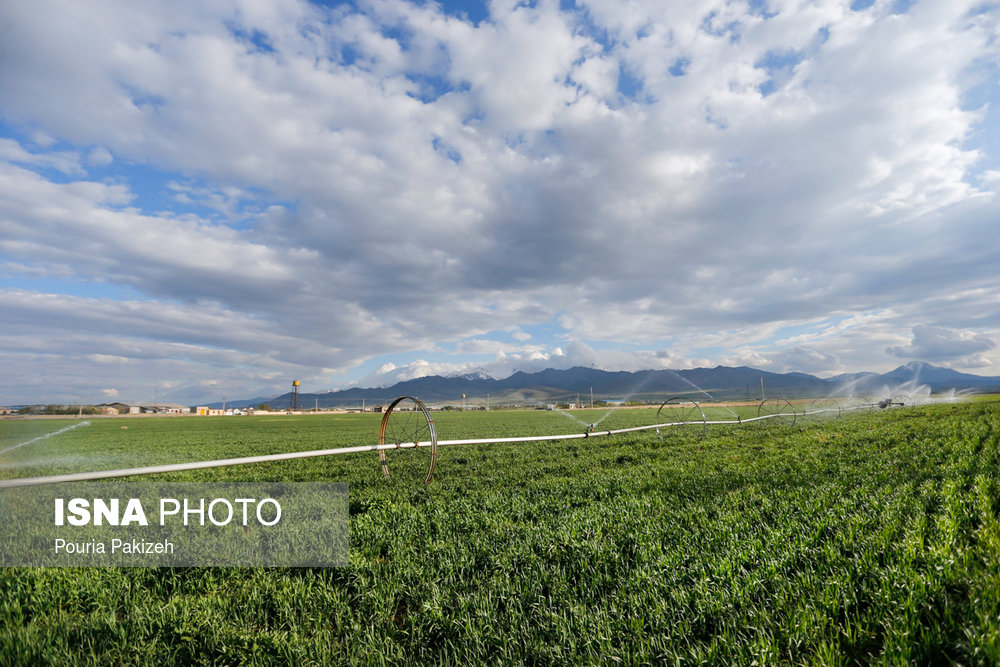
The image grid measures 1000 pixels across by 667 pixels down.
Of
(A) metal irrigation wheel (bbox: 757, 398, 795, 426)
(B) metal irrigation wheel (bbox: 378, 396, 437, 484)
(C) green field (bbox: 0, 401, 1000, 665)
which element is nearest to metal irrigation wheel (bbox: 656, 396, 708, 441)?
(A) metal irrigation wheel (bbox: 757, 398, 795, 426)

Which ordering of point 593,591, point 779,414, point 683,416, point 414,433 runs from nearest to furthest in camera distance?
point 593,591 < point 414,433 < point 683,416 < point 779,414

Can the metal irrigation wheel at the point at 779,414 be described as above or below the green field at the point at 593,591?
below

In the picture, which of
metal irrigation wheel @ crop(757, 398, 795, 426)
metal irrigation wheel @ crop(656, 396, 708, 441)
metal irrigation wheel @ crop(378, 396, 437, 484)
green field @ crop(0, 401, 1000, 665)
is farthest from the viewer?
metal irrigation wheel @ crop(757, 398, 795, 426)

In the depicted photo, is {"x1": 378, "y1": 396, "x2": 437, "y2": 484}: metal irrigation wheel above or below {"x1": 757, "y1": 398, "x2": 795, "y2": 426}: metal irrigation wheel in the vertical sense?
above

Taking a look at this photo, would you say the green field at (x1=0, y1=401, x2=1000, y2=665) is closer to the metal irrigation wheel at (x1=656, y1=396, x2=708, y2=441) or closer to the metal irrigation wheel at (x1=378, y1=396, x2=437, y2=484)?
the metal irrigation wheel at (x1=378, y1=396, x2=437, y2=484)

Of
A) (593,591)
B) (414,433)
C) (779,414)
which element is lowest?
(779,414)

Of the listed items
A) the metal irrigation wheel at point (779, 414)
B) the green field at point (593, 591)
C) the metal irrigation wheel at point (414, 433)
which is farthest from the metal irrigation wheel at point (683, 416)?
the green field at point (593, 591)

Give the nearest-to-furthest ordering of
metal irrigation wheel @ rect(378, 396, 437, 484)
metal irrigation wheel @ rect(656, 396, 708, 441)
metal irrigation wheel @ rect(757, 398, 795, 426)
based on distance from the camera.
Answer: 1. metal irrigation wheel @ rect(378, 396, 437, 484)
2. metal irrigation wheel @ rect(656, 396, 708, 441)
3. metal irrigation wheel @ rect(757, 398, 795, 426)

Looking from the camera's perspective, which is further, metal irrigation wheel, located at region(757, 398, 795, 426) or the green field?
metal irrigation wheel, located at region(757, 398, 795, 426)

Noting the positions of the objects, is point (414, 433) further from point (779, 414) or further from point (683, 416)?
point (779, 414)

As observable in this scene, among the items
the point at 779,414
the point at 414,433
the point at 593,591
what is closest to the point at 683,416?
the point at 779,414

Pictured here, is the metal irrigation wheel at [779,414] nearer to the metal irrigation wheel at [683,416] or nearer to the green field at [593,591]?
the metal irrigation wheel at [683,416]

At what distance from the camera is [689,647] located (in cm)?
302

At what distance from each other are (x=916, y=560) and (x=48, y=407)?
114 meters
